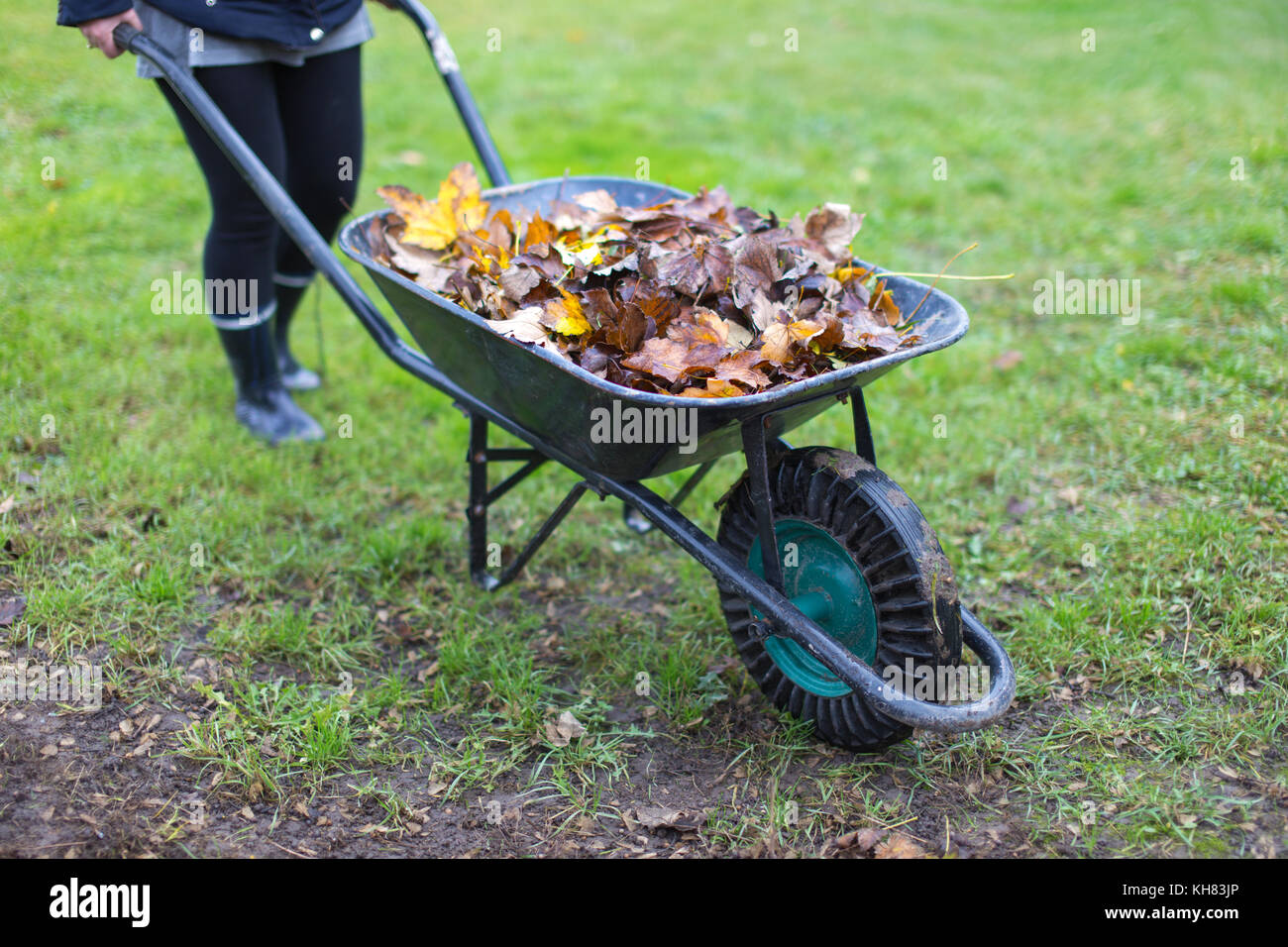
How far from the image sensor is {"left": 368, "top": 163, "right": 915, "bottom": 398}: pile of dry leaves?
2.04 meters

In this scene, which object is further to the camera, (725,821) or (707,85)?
(707,85)

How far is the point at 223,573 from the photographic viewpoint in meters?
2.82

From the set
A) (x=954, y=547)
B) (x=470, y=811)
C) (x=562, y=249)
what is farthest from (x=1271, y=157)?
(x=470, y=811)

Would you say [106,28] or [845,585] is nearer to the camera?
[845,585]

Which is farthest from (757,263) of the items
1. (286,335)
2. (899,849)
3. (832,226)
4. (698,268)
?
(286,335)

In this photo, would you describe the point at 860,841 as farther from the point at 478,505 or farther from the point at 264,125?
the point at 264,125

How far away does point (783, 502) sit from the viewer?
221 centimetres

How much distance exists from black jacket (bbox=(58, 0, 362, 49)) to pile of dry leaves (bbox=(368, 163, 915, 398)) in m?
0.56

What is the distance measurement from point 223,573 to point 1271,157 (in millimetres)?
5212

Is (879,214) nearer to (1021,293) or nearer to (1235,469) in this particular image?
(1021,293)

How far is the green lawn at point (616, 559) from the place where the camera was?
2131 millimetres

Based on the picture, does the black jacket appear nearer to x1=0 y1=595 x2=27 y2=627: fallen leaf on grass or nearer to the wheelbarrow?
the wheelbarrow

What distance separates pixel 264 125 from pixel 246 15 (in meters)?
0.30

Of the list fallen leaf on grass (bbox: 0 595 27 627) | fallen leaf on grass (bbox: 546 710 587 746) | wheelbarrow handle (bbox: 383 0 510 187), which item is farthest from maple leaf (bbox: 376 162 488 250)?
fallen leaf on grass (bbox: 0 595 27 627)
